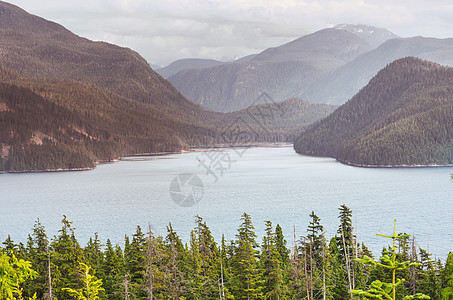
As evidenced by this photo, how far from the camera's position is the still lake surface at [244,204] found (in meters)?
91.9

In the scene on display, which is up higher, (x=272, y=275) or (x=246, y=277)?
(x=246, y=277)

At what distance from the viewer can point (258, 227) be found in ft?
300

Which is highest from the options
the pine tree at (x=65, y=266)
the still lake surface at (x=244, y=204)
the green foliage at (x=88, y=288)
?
the green foliage at (x=88, y=288)

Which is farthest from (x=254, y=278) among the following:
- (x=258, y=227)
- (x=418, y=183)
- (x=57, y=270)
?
(x=418, y=183)

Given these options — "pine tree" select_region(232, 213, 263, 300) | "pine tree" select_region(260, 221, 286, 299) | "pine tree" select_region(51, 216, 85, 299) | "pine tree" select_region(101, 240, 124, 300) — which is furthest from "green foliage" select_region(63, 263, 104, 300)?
"pine tree" select_region(260, 221, 286, 299)

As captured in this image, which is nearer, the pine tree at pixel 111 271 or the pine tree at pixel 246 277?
the pine tree at pixel 246 277

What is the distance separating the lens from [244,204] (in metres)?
121

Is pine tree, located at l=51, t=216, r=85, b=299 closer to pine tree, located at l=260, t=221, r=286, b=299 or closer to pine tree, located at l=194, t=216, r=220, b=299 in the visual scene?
pine tree, located at l=194, t=216, r=220, b=299

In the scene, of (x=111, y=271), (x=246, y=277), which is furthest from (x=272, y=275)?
(x=111, y=271)

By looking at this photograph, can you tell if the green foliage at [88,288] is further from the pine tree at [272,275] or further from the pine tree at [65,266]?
the pine tree at [272,275]

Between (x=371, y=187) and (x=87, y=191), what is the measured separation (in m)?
79.2

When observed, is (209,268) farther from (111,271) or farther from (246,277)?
(111,271)

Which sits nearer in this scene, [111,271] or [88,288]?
[88,288]

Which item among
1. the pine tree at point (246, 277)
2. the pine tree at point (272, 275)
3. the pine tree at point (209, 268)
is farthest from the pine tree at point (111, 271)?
the pine tree at point (272, 275)
